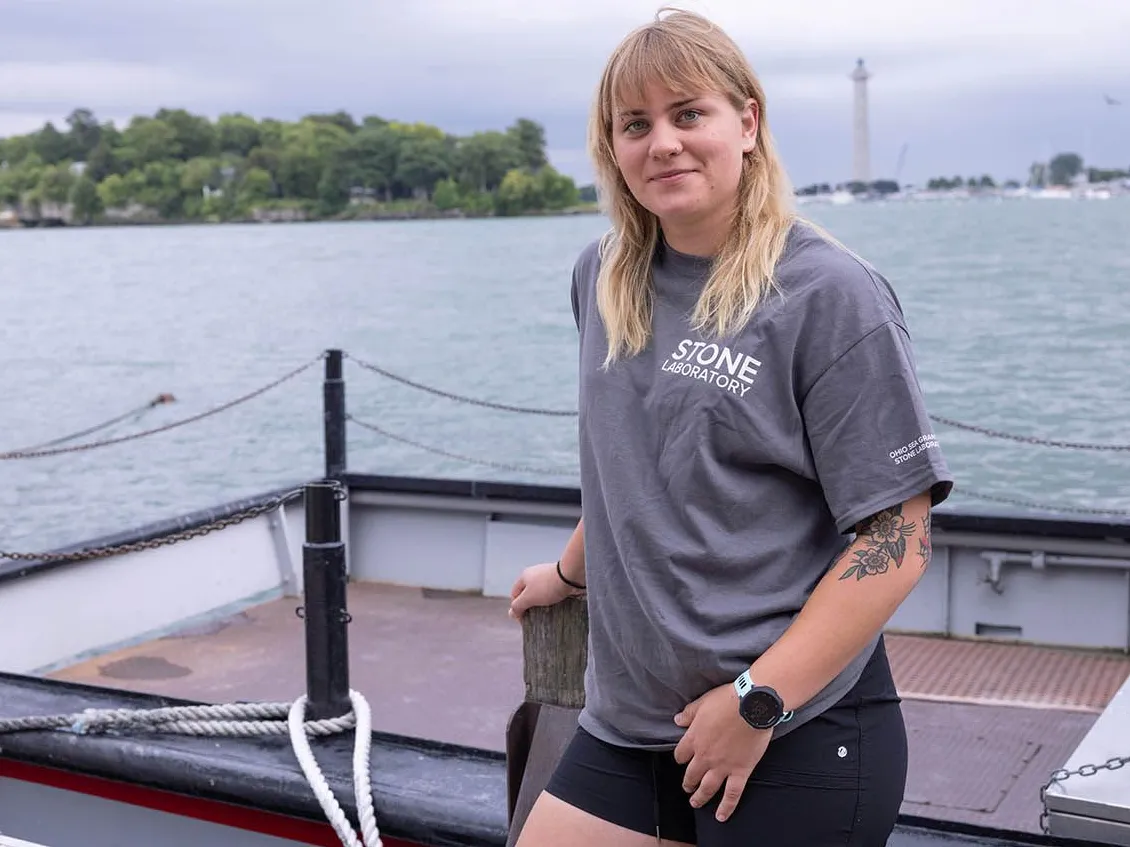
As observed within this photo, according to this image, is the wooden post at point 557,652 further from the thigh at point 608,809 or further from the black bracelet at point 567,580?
the thigh at point 608,809

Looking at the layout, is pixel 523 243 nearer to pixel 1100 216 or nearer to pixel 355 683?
pixel 1100 216

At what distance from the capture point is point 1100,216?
4515 inches

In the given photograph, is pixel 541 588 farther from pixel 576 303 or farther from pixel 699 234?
pixel 699 234

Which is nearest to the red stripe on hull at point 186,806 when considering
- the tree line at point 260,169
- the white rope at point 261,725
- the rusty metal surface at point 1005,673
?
the white rope at point 261,725

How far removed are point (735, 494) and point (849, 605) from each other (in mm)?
202

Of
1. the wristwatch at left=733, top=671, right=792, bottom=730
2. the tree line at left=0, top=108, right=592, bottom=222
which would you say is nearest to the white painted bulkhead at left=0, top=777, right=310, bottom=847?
the wristwatch at left=733, top=671, right=792, bottom=730

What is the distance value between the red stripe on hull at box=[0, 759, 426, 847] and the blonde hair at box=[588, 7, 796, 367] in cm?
176

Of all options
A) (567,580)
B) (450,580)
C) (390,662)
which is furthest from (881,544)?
(450,580)

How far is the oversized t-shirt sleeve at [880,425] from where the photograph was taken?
1.81 meters

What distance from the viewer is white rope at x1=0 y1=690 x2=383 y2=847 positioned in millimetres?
3334

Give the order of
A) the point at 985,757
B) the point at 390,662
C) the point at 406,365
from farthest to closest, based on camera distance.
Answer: the point at 406,365, the point at 390,662, the point at 985,757

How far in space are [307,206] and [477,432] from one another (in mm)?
64699

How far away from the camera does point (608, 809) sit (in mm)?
2016

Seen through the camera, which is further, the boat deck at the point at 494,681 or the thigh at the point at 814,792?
the boat deck at the point at 494,681
